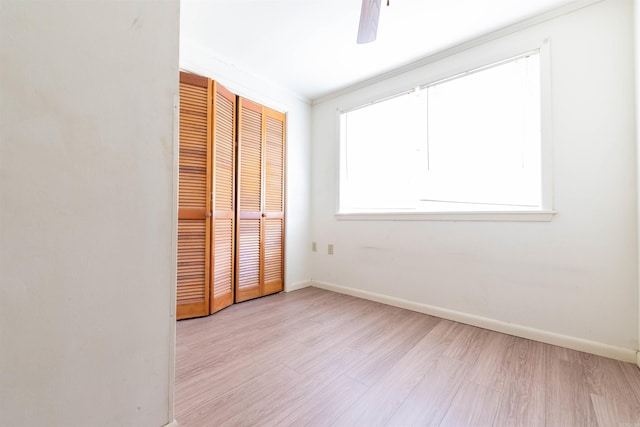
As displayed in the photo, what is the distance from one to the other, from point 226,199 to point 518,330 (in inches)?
99.0

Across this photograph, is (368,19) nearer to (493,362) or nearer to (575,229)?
(575,229)

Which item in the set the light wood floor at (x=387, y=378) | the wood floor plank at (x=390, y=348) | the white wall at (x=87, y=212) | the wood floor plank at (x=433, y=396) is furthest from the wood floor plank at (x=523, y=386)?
the white wall at (x=87, y=212)

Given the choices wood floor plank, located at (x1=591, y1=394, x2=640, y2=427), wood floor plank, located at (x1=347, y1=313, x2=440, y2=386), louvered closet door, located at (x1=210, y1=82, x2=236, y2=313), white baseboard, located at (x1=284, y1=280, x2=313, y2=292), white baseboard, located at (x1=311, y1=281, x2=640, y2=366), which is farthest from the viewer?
white baseboard, located at (x1=284, y1=280, x2=313, y2=292)

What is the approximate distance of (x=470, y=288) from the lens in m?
2.08

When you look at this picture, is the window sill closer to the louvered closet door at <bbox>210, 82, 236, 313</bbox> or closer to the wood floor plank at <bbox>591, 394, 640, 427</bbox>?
the wood floor plank at <bbox>591, 394, 640, 427</bbox>

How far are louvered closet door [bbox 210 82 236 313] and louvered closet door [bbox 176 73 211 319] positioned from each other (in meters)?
0.07

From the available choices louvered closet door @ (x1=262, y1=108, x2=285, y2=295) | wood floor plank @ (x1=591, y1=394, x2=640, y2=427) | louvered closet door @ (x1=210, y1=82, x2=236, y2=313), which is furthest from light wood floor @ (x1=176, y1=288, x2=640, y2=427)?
louvered closet door @ (x1=262, y1=108, x2=285, y2=295)

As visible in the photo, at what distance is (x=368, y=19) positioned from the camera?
1.31 metres

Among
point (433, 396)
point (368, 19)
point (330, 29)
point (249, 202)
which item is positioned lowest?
point (433, 396)

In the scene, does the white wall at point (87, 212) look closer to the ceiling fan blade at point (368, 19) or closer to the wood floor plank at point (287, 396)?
the wood floor plank at point (287, 396)

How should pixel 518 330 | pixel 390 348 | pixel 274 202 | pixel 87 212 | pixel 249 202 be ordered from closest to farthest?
pixel 87 212 → pixel 390 348 → pixel 518 330 → pixel 249 202 → pixel 274 202

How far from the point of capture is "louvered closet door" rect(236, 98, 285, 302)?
2576 millimetres

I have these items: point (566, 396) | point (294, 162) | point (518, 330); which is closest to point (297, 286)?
point (294, 162)

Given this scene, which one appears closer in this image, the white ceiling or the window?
the white ceiling
